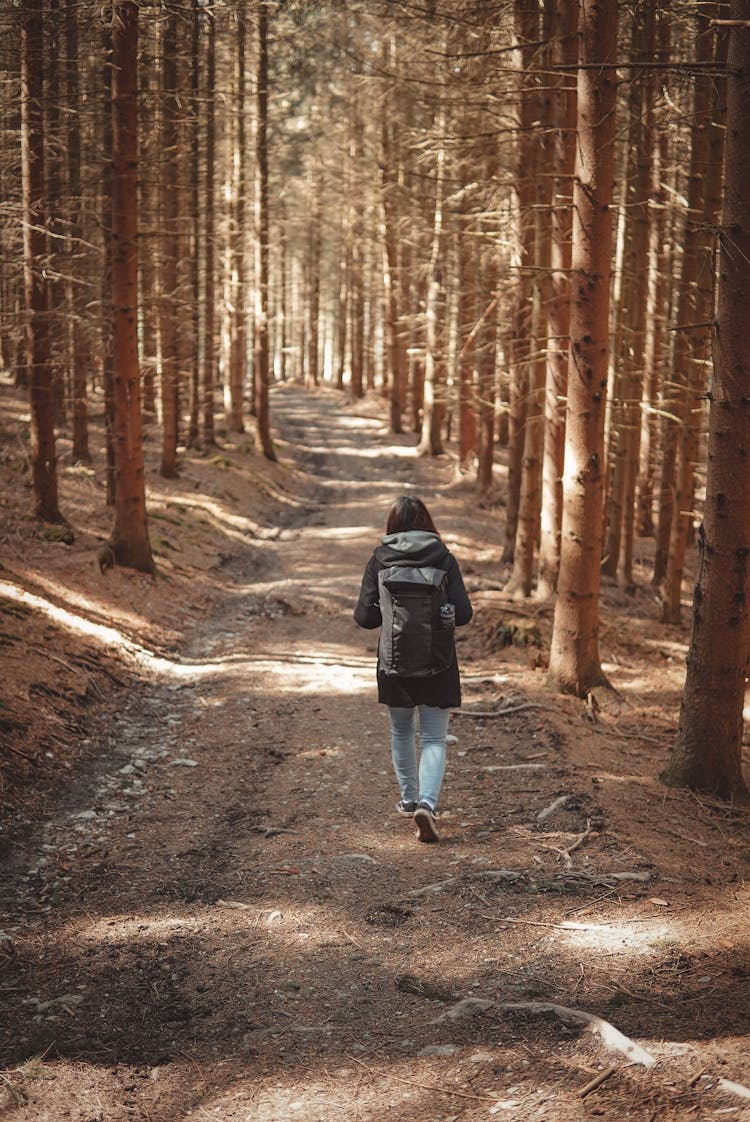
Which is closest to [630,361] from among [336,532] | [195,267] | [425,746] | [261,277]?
[336,532]

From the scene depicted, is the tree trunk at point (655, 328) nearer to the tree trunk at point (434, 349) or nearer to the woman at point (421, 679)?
the tree trunk at point (434, 349)

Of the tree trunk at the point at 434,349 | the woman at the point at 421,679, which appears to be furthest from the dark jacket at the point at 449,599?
the tree trunk at the point at 434,349

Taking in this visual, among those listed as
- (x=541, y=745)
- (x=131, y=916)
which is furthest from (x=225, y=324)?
(x=131, y=916)

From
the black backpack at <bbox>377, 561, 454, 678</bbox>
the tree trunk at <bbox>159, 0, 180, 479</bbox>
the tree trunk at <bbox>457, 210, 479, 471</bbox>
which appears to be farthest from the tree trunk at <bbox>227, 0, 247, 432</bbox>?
the black backpack at <bbox>377, 561, 454, 678</bbox>

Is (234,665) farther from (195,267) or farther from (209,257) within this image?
(209,257)

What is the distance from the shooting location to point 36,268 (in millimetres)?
14164

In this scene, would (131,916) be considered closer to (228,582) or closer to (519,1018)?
(519,1018)

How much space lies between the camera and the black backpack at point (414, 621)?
20.2 feet

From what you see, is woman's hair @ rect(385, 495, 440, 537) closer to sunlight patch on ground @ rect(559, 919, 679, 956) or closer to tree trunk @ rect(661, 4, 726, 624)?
sunlight patch on ground @ rect(559, 919, 679, 956)

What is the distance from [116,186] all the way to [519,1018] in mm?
12787

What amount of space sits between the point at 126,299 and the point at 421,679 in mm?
9680

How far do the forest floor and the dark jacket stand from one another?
40.4 inches

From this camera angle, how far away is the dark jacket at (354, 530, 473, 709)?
6246 mm

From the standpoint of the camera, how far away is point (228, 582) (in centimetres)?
1670
